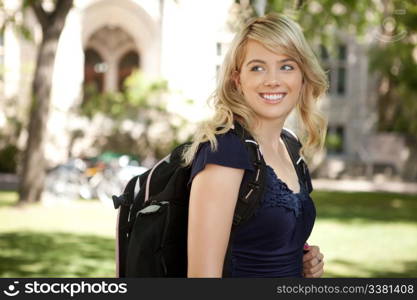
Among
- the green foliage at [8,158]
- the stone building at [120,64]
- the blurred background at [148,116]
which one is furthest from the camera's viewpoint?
the stone building at [120,64]

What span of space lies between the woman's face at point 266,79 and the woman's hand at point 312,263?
18.5 inches

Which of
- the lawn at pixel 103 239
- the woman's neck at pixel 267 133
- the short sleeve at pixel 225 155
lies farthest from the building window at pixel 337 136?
the short sleeve at pixel 225 155

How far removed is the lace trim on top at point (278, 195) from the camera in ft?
6.98

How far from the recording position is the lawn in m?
8.26

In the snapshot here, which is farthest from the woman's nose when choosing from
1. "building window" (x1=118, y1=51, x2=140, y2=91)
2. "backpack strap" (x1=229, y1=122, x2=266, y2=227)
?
"building window" (x1=118, y1=51, x2=140, y2=91)

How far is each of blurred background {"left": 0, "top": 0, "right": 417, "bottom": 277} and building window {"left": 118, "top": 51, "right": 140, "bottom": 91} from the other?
4 cm

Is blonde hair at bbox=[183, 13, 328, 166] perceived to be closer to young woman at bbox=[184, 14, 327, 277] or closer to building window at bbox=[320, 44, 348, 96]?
young woman at bbox=[184, 14, 327, 277]

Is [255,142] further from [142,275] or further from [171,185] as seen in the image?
[142,275]

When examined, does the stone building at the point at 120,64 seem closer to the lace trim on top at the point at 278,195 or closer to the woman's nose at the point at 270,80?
the woman's nose at the point at 270,80

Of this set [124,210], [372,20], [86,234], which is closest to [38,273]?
[86,234]

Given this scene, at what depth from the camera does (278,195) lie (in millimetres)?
2160

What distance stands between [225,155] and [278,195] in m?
0.24

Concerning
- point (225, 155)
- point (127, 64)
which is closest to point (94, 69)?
point (127, 64)

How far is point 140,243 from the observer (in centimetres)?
212
